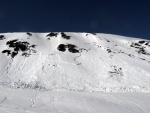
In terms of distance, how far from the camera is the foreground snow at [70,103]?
1307 centimetres

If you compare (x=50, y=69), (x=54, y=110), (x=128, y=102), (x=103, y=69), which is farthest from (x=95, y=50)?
(x=54, y=110)

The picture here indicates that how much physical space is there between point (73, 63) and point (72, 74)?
12.2 ft

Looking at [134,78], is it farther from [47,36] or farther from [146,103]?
[47,36]

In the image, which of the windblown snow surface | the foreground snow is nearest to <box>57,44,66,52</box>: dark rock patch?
the windblown snow surface

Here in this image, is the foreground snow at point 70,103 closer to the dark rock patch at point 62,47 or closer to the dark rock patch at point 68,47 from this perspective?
the dark rock patch at point 68,47

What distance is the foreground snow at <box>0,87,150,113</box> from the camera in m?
13.1

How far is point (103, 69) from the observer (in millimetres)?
27406

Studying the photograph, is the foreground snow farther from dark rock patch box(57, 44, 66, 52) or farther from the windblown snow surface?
dark rock patch box(57, 44, 66, 52)

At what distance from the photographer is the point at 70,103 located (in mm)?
15109

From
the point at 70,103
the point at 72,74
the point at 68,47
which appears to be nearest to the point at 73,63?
the point at 72,74

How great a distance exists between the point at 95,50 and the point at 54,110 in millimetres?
22738

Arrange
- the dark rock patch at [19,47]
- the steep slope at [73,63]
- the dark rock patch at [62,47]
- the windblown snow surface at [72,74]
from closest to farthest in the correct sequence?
the windblown snow surface at [72,74], the steep slope at [73,63], the dark rock patch at [19,47], the dark rock patch at [62,47]

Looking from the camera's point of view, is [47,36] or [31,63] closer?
[31,63]

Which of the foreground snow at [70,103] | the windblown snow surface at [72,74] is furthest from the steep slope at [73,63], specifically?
the foreground snow at [70,103]
